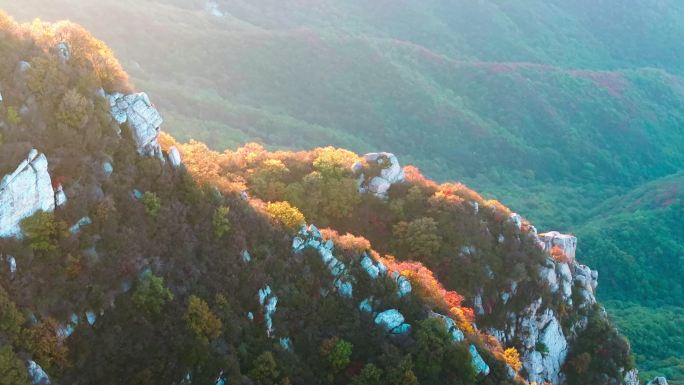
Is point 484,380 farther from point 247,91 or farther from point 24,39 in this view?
point 247,91

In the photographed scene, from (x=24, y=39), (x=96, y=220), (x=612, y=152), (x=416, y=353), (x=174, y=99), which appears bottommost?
(x=612, y=152)

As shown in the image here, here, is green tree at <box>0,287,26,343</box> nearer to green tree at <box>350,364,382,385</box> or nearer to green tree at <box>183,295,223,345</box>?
green tree at <box>183,295,223,345</box>

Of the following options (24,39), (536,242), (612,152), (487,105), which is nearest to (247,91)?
(487,105)

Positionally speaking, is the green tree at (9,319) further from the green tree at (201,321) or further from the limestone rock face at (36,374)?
the green tree at (201,321)

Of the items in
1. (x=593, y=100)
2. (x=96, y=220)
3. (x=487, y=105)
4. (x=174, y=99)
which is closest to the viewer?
(x=96, y=220)

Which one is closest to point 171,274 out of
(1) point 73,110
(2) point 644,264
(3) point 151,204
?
(3) point 151,204

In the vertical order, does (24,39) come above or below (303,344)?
above
